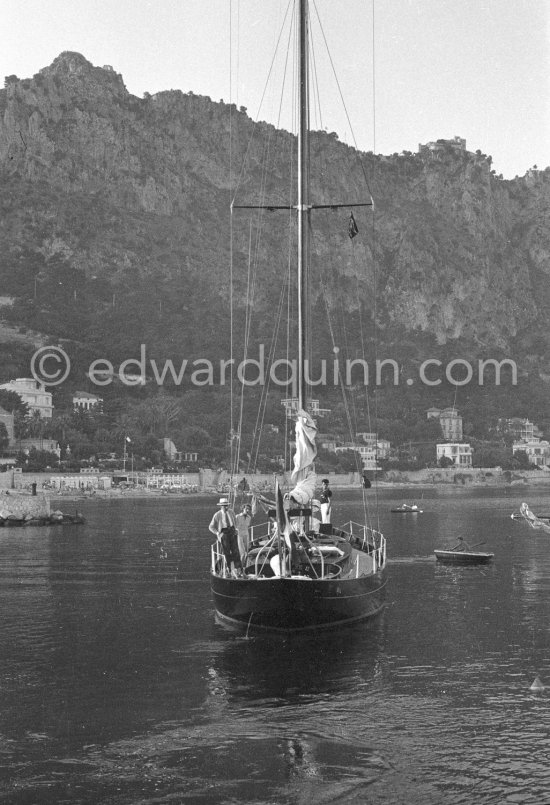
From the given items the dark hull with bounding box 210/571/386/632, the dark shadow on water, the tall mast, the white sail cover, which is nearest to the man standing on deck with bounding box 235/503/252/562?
the dark hull with bounding box 210/571/386/632

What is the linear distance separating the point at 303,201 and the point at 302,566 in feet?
35.2

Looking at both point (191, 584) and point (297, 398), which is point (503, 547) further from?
point (297, 398)

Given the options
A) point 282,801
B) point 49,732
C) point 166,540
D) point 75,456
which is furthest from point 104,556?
point 75,456

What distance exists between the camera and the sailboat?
23953 millimetres

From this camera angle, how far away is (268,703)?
780 inches

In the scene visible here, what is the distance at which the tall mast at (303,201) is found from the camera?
27984 mm

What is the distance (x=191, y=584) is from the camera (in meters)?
41.5

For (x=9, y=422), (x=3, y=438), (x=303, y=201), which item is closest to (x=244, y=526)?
(x=303, y=201)

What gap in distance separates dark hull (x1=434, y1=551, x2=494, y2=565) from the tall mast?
25364mm

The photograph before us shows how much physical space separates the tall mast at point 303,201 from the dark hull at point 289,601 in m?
5.32

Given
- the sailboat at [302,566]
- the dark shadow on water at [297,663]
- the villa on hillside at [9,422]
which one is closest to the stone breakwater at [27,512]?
the sailboat at [302,566]

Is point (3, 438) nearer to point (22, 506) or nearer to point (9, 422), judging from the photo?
point (9, 422)

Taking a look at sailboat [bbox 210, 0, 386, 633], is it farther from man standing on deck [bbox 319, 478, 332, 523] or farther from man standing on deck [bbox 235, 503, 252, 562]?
man standing on deck [bbox 319, 478, 332, 523]

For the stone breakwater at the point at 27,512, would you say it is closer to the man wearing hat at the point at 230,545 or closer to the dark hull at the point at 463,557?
the dark hull at the point at 463,557
